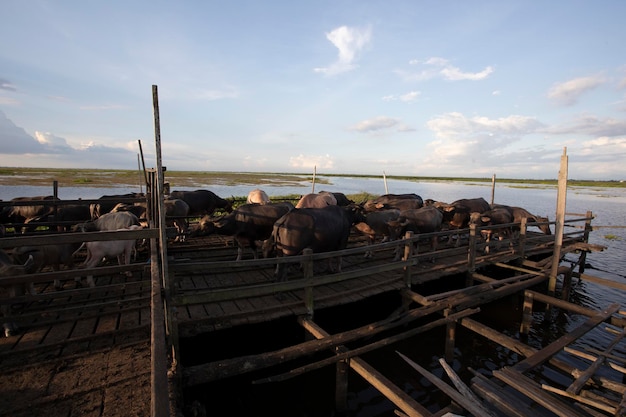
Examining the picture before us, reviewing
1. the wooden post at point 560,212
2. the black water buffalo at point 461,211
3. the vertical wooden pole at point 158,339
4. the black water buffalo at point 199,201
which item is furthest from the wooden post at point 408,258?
the black water buffalo at point 199,201

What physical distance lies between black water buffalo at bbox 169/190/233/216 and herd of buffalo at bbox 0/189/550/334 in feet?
0.16

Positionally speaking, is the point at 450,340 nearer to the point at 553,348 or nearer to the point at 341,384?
the point at 553,348

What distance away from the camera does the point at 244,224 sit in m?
9.22

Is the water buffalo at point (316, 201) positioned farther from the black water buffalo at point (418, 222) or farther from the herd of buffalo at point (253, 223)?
the black water buffalo at point (418, 222)

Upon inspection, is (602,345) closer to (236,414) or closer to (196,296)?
(236,414)

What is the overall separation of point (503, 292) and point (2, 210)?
1636 centimetres

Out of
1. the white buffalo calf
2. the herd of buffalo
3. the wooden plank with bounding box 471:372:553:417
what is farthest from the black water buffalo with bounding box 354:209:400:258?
the white buffalo calf

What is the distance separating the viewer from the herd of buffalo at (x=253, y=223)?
6.64 m

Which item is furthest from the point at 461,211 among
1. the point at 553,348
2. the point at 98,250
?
the point at 98,250

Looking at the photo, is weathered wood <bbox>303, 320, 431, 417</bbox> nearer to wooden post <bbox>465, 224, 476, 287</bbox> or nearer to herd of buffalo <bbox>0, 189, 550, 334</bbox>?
herd of buffalo <bbox>0, 189, 550, 334</bbox>

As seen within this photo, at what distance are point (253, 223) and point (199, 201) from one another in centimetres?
653

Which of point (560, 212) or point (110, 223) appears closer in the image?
point (110, 223)

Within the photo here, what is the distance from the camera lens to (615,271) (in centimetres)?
1446

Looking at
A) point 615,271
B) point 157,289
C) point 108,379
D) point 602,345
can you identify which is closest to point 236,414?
point 108,379
